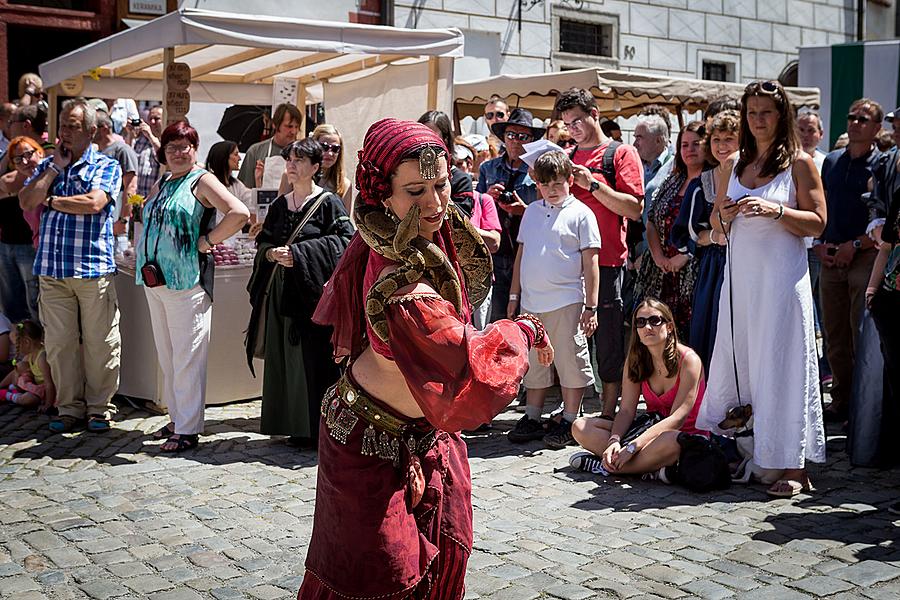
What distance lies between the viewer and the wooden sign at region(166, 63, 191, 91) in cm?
805

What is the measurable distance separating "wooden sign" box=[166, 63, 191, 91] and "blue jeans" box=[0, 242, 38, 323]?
5.76 feet

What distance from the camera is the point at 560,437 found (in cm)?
678

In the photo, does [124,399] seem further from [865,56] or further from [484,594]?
[865,56]

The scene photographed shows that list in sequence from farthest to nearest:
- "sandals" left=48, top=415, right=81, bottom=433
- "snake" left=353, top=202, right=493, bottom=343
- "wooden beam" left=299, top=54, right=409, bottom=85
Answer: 1. "wooden beam" left=299, top=54, right=409, bottom=85
2. "sandals" left=48, top=415, right=81, bottom=433
3. "snake" left=353, top=202, right=493, bottom=343

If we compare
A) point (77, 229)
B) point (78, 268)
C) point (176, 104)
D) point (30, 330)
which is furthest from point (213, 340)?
point (176, 104)

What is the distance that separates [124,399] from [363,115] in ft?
11.6

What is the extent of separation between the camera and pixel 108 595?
429 centimetres

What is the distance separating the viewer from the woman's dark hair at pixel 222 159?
786cm

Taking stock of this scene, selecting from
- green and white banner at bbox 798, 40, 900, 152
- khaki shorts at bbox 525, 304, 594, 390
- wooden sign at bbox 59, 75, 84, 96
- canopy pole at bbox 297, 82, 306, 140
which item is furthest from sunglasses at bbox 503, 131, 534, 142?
green and white banner at bbox 798, 40, 900, 152

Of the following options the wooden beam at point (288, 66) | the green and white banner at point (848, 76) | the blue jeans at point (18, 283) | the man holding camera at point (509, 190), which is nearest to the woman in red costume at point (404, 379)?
the man holding camera at point (509, 190)

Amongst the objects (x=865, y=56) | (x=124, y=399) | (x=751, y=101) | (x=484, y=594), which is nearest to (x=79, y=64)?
(x=124, y=399)

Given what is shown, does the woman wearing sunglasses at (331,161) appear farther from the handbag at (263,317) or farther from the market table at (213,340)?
the market table at (213,340)

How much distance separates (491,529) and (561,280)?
2091 mm

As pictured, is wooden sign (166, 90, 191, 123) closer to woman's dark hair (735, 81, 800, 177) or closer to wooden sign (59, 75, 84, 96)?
wooden sign (59, 75, 84, 96)
